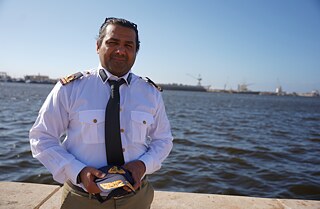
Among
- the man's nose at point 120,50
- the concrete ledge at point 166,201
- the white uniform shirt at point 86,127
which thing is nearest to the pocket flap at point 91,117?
the white uniform shirt at point 86,127

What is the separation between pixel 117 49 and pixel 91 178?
3.34 ft

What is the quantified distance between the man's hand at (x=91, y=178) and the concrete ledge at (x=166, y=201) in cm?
173

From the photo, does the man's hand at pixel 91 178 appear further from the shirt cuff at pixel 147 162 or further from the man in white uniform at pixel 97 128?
the shirt cuff at pixel 147 162

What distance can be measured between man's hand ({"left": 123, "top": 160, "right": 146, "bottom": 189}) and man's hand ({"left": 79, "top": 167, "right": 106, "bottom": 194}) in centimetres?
22

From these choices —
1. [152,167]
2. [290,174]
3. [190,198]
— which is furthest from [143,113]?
[290,174]

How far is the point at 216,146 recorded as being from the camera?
486 inches

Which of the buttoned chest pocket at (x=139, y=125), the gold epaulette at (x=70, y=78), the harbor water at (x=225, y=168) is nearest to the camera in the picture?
the gold epaulette at (x=70, y=78)

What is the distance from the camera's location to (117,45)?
2141 mm

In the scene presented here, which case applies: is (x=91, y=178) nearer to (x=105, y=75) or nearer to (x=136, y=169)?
(x=136, y=169)

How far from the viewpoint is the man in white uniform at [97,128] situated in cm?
198

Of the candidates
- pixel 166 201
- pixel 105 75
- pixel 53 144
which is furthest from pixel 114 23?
pixel 166 201

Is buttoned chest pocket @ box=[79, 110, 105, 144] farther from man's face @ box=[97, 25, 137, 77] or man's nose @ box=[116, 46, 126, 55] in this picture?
man's nose @ box=[116, 46, 126, 55]

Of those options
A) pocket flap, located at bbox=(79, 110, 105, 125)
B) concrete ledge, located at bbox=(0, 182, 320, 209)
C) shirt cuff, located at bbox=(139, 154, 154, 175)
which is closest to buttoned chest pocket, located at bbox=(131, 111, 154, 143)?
shirt cuff, located at bbox=(139, 154, 154, 175)

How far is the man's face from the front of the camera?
214cm
